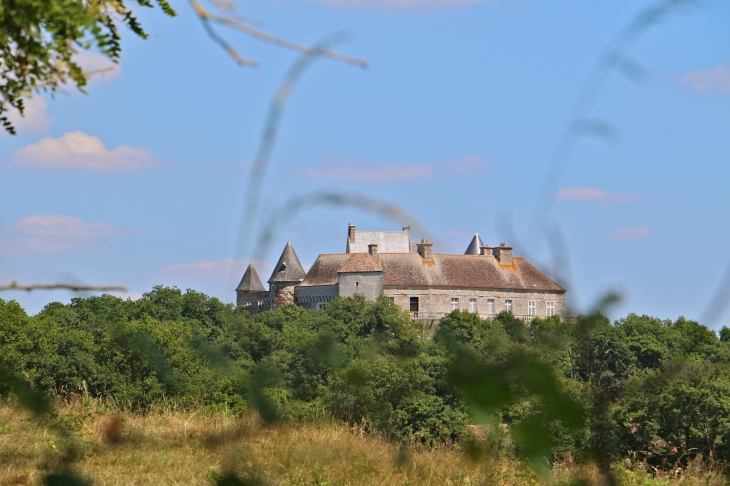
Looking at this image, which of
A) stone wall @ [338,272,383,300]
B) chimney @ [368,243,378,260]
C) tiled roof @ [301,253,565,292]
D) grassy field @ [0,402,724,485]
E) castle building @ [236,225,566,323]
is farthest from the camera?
chimney @ [368,243,378,260]

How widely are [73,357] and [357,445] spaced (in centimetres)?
3248

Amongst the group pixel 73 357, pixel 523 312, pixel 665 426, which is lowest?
pixel 665 426

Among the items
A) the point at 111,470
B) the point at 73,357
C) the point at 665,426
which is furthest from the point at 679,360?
the point at 73,357

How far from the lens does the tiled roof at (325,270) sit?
62081 mm

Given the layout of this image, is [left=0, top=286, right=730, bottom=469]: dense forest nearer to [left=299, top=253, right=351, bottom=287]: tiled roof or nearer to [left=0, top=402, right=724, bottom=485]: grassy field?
[left=0, top=402, right=724, bottom=485]: grassy field

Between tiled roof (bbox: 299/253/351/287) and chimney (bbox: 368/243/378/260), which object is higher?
chimney (bbox: 368/243/378/260)

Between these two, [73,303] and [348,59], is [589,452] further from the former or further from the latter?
[73,303]

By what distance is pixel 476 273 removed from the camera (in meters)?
63.4

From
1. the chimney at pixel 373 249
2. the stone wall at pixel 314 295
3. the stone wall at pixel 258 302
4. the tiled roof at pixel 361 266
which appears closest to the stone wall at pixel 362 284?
the tiled roof at pixel 361 266

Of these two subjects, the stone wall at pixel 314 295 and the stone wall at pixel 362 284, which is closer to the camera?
the stone wall at pixel 362 284

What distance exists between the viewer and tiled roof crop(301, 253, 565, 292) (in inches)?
2419

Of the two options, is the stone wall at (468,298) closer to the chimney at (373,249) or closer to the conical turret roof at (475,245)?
the chimney at (373,249)

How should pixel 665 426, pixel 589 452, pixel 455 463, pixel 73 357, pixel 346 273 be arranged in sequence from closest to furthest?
pixel 589 452 → pixel 455 463 → pixel 665 426 → pixel 73 357 → pixel 346 273

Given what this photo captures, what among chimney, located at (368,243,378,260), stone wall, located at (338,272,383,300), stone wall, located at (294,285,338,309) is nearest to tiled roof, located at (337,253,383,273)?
stone wall, located at (338,272,383,300)
